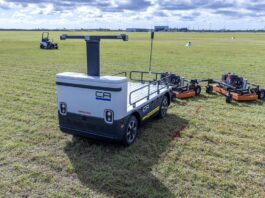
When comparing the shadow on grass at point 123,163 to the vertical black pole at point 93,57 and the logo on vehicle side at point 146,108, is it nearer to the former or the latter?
the logo on vehicle side at point 146,108

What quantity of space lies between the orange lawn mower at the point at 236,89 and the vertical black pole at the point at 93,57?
5983mm

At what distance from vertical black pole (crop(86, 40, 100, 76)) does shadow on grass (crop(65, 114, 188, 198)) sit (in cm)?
174

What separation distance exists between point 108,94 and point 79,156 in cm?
150

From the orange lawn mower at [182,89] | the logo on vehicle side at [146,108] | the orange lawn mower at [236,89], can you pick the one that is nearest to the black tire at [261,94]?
the orange lawn mower at [236,89]

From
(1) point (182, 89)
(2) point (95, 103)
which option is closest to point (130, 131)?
(2) point (95, 103)

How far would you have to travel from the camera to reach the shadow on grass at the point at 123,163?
4527mm

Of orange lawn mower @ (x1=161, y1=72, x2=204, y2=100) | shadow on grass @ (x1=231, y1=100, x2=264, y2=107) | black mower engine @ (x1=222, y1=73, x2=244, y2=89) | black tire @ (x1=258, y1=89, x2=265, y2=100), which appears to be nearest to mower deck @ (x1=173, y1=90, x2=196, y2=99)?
orange lawn mower @ (x1=161, y1=72, x2=204, y2=100)

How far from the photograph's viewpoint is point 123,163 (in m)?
5.34

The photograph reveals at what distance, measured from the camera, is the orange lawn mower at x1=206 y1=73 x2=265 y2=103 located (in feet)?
32.4

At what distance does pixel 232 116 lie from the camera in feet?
27.3

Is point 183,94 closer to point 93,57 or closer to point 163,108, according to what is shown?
point 163,108

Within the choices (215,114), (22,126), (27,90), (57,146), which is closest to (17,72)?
(27,90)

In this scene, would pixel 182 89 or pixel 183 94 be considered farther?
pixel 182 89

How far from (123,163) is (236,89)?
662cm
